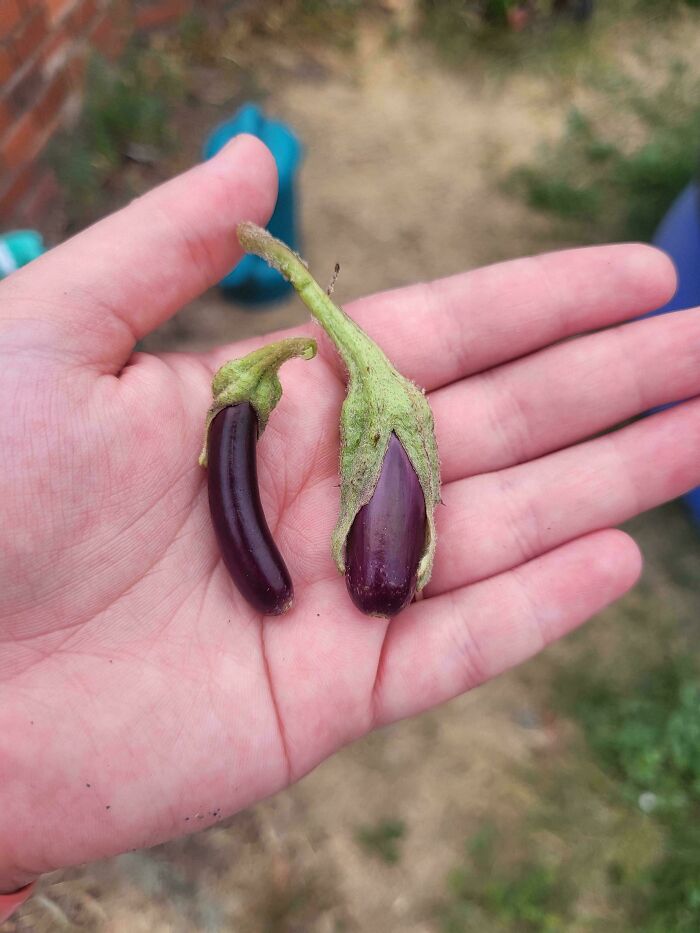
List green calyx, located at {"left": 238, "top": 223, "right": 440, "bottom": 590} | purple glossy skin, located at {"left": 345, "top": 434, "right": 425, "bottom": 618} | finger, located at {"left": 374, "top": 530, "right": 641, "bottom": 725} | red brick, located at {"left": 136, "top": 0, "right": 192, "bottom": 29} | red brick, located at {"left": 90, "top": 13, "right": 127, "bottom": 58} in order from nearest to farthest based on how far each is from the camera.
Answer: purple glossy skin, located at {"left": 345, "top": 434, "right": 425, "bottom": 618}, green calyx, located at {"left": 238, "top": 223, "right": 440, "bottom": 590}, finger, located at {"left": 374, "top": 530, "right": 641, "bottom": 725}, red brick, located at {"left": 90, "top": 13, "right": 127, "bottom": 58}, red brick, located at {"left": 136, "top": 0, "right": 192, "bottom": 29}

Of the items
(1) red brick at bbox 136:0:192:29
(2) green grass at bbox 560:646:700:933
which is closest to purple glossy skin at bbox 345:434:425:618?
→ (2) green grass at bbox 560:646:700:933

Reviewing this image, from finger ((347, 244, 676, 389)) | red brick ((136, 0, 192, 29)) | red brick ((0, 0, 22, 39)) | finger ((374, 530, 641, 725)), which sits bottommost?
finger ((374, 530, 641, 725))

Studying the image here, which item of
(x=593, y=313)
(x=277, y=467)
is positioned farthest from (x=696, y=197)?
(x=277, y=467)

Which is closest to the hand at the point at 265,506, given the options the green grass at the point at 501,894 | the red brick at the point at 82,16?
the green grass at the point at 501,894

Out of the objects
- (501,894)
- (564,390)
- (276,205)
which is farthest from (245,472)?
(276,205)

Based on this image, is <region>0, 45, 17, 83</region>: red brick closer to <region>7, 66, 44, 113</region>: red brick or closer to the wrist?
<region>7, 66, 44, 113</region>: red brick

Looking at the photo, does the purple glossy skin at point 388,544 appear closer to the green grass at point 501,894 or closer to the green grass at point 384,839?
the green grass at point 384,839
